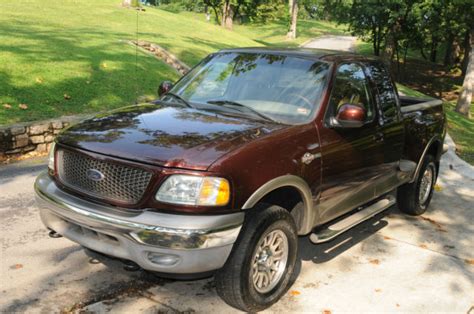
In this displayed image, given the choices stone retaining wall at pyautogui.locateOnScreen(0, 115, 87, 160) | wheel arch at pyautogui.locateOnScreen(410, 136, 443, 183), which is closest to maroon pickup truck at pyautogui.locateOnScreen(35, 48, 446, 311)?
wheel arch at pyautogui.locateOnScreen(410, 136, 443, 183)

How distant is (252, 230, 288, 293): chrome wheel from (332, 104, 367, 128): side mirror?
3.64 feet

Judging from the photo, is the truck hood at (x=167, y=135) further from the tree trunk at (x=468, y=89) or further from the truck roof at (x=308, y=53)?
the tree trunk at (x=468, y=89)

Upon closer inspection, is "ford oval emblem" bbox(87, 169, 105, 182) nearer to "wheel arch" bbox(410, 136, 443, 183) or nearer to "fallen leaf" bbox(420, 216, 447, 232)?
"wheel arch" bbox(410, 136, 443, 183)

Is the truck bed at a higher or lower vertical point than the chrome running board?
higher

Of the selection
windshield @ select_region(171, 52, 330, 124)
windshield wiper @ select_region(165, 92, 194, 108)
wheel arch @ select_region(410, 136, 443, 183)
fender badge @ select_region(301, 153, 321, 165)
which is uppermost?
windshield @ select_region(171, 52, 330, 124)

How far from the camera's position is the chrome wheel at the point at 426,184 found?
6.31 m

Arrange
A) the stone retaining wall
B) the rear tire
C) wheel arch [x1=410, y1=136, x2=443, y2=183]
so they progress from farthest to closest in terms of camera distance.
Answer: the stone retaining wall
the rear tire
wheel arch [x1=410, y1=136, x2=443, y2=183]

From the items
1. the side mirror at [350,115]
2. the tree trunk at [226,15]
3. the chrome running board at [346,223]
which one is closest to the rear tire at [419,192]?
the chrome running board at [346,223]

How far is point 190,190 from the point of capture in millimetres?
3234

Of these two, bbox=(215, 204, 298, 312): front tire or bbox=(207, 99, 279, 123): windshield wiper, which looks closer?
bbox=(215, 204, 298, 312): front tire

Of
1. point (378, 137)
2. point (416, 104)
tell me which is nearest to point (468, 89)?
point (416, 104)

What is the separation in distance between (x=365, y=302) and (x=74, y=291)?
7.53 feet

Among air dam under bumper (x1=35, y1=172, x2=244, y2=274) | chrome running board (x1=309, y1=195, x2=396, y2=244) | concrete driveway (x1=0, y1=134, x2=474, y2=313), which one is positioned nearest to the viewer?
air dam under bumper (x1=35, y1=172, x2=244, y2=274)

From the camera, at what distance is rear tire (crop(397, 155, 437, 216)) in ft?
20.0
